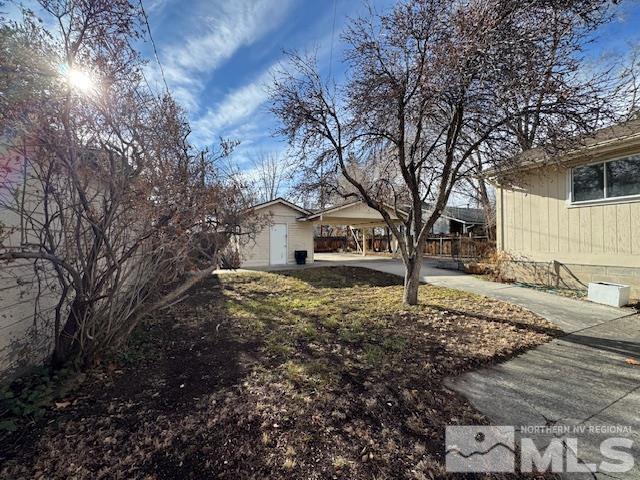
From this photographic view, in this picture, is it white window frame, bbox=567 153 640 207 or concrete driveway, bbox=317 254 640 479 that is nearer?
concrete driveway, bbox=317 254 640 479

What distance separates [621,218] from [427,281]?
4.62 metres

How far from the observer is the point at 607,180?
6707 mm

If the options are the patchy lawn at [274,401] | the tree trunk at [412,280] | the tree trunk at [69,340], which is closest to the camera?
the patchy lawn at [274,401]

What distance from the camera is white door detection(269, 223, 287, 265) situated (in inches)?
608

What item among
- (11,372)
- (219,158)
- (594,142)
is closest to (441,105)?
(594,142)

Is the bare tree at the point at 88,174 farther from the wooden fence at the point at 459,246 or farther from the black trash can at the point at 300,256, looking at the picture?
the wooden fence at the point at 459,246

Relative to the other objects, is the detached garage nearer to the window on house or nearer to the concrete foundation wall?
the concrete foundation wall

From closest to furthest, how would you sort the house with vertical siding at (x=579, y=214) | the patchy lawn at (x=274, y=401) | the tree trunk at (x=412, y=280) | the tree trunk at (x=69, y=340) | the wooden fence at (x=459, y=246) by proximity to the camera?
the patchy lawn at (x=274, y=401) → the tree trunk at (x=69, y=340) → the tree trunk at (x=412, y=280) → the house with vertical siding at (x=579, y=214) → the wooden fence at (x=459, y=246)

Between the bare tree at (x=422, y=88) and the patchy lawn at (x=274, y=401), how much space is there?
2188 millimetres

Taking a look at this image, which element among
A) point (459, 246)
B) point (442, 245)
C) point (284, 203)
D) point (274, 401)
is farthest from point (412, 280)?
point (442, 245)

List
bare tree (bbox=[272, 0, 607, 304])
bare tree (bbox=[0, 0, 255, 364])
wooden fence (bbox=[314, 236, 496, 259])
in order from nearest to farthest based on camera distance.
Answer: bare tree (bbox=[0, 0, 255, 364]) < bare tree (bbox=[272, 0, 607, 304]) < wooden fence (bbox=[314, 236, 496, 259])

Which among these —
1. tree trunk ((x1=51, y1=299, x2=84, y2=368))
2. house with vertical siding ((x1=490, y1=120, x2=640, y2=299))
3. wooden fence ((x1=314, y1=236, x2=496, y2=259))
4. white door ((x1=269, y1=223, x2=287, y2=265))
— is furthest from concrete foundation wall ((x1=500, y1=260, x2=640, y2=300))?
white door ((x1=269, y1=223, x2=287, y2=265))

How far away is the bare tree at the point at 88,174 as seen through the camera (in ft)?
7.93

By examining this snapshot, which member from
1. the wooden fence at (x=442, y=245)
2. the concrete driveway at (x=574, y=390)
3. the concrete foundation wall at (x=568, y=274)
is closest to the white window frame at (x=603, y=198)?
the concrete foundation wall at (x=568, y=274)
